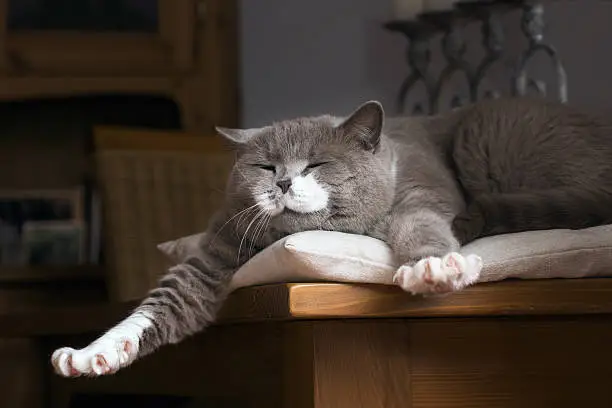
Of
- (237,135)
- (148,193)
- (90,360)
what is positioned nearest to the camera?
(90,360)

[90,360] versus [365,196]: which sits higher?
[365,196]

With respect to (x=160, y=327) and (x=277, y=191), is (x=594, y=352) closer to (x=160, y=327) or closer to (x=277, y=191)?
(x=277, y=191)

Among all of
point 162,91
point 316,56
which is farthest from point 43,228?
point 316,56

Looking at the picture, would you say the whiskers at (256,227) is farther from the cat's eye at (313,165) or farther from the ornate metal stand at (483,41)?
the ornate metal stand at (483,41)

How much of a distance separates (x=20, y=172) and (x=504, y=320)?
190 cm

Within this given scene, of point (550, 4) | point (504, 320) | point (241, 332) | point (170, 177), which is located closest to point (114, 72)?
point (170, 177)

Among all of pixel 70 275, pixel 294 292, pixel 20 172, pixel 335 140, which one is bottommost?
pixel 70 275

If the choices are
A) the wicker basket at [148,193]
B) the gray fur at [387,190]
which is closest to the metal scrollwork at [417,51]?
the wicker basket at [148,193]

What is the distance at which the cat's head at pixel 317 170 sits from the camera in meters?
1.32

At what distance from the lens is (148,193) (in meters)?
2.19

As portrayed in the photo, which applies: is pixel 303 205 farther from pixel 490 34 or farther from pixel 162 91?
pixel 162 91

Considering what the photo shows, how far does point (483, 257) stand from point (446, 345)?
4.5 inches

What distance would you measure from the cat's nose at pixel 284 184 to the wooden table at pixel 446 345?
185 mm

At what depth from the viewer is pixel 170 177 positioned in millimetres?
2238
